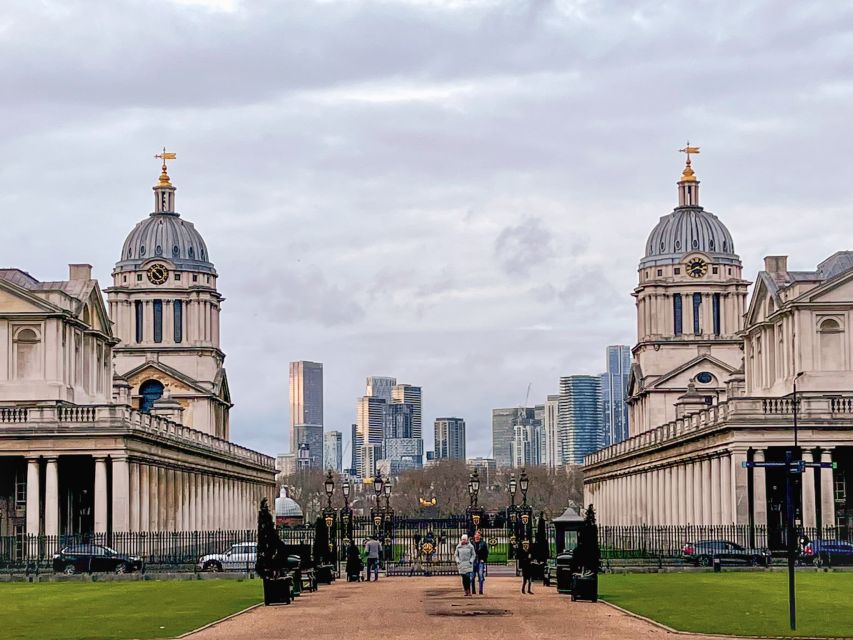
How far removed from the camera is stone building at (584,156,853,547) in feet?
320

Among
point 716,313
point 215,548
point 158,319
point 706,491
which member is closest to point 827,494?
point 706,491

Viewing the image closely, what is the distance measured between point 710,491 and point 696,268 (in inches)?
Answer: 2491

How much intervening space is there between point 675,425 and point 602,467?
5246cm

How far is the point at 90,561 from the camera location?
80562mm

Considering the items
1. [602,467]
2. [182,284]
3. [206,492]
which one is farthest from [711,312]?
[206,492]

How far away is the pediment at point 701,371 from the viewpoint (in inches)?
6373

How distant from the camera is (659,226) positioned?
172250 millimetres

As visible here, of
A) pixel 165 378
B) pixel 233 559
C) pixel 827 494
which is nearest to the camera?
pixel 233 559

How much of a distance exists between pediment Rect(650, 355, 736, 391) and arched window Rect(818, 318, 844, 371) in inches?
2164

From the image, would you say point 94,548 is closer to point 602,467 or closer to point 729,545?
point 729,545

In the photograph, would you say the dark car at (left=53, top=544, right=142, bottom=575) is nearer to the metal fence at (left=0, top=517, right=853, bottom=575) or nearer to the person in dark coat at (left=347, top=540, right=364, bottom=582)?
the metal fence at (left=0, top=517, right=853, bottom=575)

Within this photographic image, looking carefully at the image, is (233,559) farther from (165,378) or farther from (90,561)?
(165,378)

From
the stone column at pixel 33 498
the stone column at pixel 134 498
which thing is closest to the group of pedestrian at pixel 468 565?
the stone column at pixel 33 498

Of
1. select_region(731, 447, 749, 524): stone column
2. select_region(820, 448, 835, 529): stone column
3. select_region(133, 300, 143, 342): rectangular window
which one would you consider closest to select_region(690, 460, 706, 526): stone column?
select_region(731, 447, 749, 524): stone column
